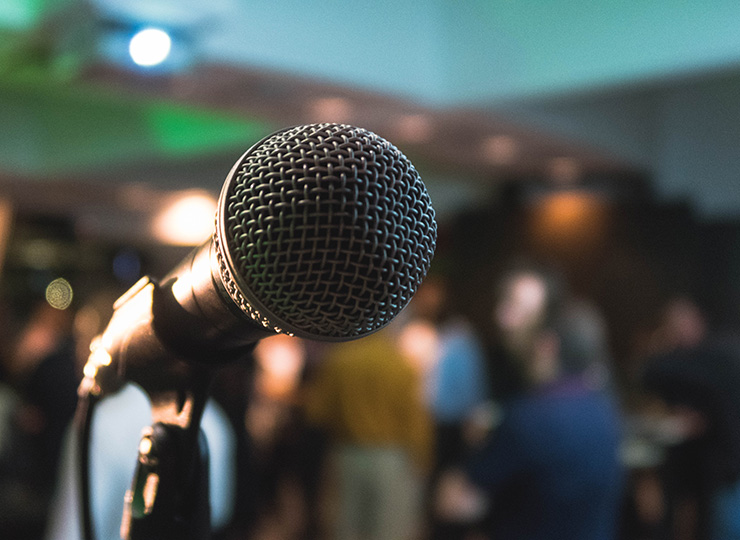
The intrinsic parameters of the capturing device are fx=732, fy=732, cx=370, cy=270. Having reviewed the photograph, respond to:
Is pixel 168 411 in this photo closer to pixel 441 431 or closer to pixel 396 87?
pixel 396 87

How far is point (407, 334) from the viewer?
19.7 ft

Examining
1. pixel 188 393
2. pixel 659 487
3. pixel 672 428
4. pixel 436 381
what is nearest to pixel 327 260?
pixel 188 393

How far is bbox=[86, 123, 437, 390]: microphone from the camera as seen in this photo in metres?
0.56

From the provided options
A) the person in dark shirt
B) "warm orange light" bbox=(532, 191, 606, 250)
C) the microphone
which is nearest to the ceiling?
"warm orange light" bbox=(532, 191, 606, 250)

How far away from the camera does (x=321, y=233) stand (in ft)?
1.82

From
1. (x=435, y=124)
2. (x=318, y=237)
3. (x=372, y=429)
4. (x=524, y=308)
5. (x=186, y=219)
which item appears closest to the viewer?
(x=318, y=237)

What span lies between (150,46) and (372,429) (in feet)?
7.66

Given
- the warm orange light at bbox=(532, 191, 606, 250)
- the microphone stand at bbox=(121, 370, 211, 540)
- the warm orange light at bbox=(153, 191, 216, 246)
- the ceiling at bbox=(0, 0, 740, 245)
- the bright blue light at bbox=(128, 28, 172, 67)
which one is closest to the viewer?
the microphone stand at bbox=(121, 370, 211, 540)

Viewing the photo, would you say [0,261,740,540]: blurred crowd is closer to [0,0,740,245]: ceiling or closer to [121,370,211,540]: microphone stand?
[121,370,211,540]: microphone stand

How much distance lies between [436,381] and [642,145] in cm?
258

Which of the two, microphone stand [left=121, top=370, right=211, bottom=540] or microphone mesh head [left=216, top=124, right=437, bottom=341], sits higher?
microphone mesh head [left=216, top=124, right=437, bottom=341]

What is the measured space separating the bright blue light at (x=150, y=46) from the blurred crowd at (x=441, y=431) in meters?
1.17

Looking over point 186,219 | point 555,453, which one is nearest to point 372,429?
point 555,453

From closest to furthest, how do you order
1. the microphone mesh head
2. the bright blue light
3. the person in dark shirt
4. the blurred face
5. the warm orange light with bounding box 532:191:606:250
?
1. the microphone mesh head
2. the person in dark shirt
3. the blurred face
4. the bright blue light
5. the warm orange light with bounding box 532:191:606:250
